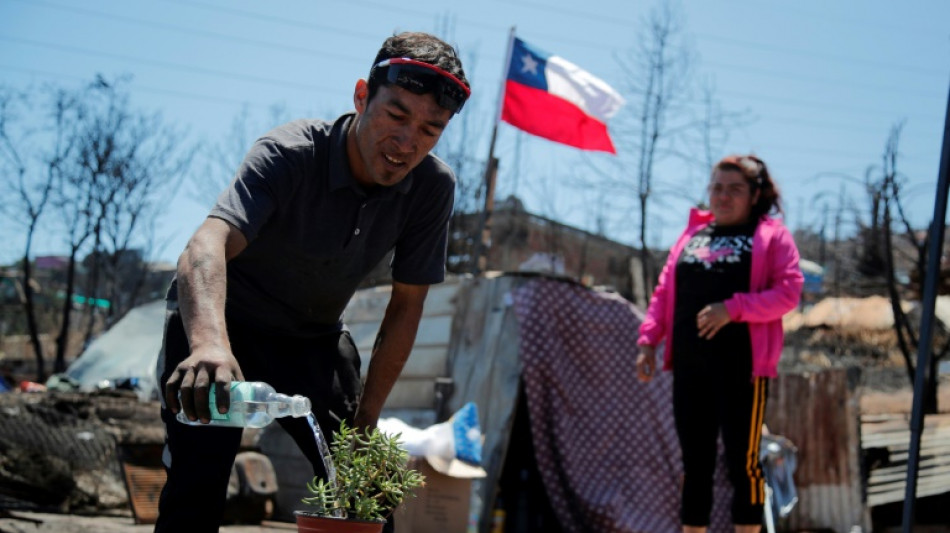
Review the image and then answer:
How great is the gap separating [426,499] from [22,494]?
290cm

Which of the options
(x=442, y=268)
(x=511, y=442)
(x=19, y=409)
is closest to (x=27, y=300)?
(x=19, y=409)

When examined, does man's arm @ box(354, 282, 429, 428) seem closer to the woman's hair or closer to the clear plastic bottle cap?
the clear plastic bottle cap

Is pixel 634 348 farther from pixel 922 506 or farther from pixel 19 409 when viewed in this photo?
pixel 19 409

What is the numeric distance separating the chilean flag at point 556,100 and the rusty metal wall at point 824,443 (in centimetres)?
307

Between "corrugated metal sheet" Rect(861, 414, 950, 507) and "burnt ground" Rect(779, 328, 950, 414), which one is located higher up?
"burnt ground" Rect(779, 328, 950, 414)

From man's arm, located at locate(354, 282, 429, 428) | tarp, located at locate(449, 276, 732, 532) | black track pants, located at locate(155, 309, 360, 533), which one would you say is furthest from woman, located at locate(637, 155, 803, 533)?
black track pants, located at locate(155, 309, 360, 533)

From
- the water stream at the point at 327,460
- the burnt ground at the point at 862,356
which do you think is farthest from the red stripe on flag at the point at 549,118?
the burnt ground at the point at 862,356

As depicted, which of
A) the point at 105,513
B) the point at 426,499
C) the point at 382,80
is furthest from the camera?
the point at 105,513

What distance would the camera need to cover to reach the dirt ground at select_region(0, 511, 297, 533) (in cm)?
514

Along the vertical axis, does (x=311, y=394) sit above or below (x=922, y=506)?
above

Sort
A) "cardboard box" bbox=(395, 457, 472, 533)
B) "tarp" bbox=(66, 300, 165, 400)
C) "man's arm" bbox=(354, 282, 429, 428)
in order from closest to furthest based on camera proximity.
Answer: "man's arm" bbox=(354, 282, 429, 428), "cardboard box" bbox=(395, 457, 472, 533), "tarp" bbox=(66, 300, 165, 400)

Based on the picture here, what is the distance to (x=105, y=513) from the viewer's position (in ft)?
21.9

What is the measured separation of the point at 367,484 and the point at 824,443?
6.46 meters

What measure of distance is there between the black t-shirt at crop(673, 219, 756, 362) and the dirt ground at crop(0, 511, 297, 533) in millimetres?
2991
